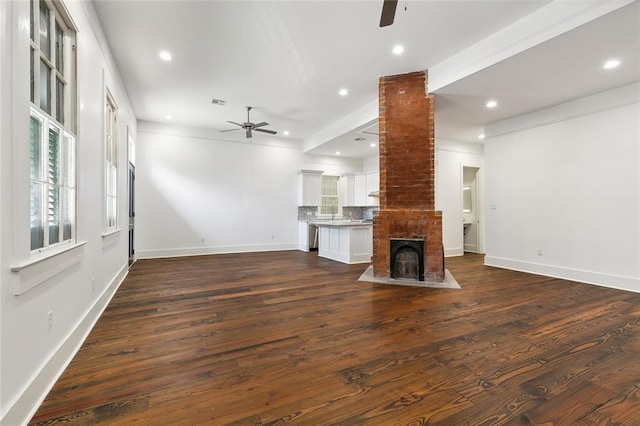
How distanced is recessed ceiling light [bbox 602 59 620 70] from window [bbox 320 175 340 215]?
6.54 m

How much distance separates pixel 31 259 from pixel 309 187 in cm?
697

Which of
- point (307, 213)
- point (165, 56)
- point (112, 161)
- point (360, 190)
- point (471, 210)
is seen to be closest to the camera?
point (165, 56)

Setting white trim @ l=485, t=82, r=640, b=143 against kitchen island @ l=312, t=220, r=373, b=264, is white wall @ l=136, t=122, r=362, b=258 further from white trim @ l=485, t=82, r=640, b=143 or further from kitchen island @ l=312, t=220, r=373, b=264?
white trim @ l=485, t=82, r=640, b=143

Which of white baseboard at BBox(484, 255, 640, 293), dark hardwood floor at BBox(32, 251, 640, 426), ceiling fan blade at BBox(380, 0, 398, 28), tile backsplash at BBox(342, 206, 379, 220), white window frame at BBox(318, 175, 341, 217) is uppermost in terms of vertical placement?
ceiling fan blade at BBox(380, 0, 398, 28)

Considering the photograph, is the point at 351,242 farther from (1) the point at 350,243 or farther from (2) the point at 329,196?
(2) the point at 329,196

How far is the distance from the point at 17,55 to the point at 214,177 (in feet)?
19.8

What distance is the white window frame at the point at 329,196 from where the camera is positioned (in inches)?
351

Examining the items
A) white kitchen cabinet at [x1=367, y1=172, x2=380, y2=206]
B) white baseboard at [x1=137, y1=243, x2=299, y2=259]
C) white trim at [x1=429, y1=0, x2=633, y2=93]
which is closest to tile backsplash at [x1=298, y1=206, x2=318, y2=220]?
white baseboard at [x1=137, y1=243, x2=299, y2=259]

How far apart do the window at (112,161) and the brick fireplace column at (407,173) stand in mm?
4004

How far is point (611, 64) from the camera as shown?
3467 mm

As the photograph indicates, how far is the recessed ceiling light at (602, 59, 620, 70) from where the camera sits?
339cm

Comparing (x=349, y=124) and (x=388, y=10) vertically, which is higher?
(x=349, y=124)

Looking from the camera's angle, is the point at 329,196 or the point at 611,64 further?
the point at 329,196

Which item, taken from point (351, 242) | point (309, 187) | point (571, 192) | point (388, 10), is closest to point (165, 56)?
point (388, 10)
